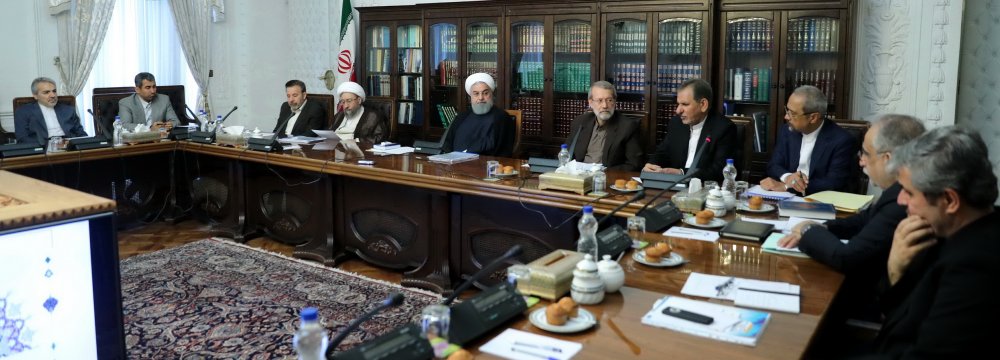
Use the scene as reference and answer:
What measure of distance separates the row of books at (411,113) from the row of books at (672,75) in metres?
2.28

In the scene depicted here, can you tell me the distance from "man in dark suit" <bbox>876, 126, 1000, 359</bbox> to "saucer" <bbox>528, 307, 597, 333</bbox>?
0.66 metres

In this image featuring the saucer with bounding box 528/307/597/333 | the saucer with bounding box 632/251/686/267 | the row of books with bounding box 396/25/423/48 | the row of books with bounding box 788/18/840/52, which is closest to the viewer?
the saucer with bounding box 528/307/597/333

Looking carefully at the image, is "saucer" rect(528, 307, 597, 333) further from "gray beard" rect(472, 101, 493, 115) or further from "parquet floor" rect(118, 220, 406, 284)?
"gray beard" rect(472, 101, 493, 115)

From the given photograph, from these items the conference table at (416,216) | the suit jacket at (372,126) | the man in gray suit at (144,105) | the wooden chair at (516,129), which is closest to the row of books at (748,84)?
the wooden chair at (516,129)

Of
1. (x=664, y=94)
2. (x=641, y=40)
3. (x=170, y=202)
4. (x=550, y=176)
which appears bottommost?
(x=170, y=202)

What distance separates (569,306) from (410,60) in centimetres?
543

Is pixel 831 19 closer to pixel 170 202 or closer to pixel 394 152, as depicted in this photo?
pixel 394 152

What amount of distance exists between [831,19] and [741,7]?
574mm

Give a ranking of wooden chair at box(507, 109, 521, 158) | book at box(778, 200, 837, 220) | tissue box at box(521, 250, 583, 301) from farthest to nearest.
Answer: wooden chair at box(507, 109, 521, 158), book at box(778, 200, 837, 220), tissue box at box(521, 250, 583, 301)

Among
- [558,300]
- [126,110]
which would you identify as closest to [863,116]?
[558,300]

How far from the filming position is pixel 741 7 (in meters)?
5.24

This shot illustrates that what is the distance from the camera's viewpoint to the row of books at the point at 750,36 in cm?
522

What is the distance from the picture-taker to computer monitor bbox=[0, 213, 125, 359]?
2602 mm

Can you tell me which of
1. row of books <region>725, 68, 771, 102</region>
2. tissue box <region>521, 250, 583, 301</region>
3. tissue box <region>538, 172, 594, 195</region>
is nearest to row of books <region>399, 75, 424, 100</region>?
row of books <region>725, 68, 771, 102</region>
